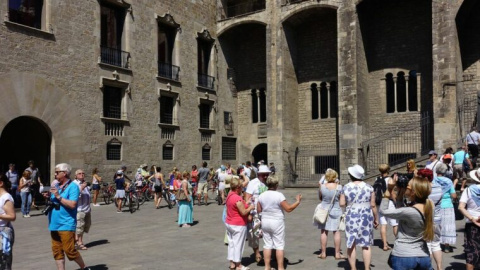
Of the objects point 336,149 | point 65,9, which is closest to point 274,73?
point 336,149

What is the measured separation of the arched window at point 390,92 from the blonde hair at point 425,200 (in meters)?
20.0

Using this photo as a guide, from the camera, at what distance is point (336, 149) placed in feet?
79.8

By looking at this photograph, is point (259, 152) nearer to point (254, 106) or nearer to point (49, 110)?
point (254, 106)

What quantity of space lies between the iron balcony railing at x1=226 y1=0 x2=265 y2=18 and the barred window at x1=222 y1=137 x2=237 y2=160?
801 centimetres

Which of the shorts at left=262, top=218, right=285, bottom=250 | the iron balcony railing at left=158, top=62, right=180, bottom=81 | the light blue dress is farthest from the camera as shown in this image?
the iron balcony railing at left=158, top=62, right=180, bottom=81


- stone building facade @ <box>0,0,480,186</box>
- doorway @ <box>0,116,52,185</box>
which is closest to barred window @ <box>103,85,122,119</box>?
stone building facade @ <box>0,0,480,186</box>

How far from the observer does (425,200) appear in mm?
4414

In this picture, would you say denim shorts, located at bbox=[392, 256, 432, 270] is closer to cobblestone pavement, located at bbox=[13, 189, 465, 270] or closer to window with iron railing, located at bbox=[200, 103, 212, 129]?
cobblestone pavement, located at bbox=[13, 189, 465, 270]

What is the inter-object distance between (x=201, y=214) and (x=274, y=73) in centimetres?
1218

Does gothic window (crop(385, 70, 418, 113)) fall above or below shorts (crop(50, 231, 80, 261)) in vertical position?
above

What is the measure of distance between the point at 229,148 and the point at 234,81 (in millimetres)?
4399

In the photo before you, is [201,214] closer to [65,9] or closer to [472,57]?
[65,9]

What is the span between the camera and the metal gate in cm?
2459

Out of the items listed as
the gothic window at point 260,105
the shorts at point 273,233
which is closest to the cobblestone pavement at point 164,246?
the shorts at point 273,233
